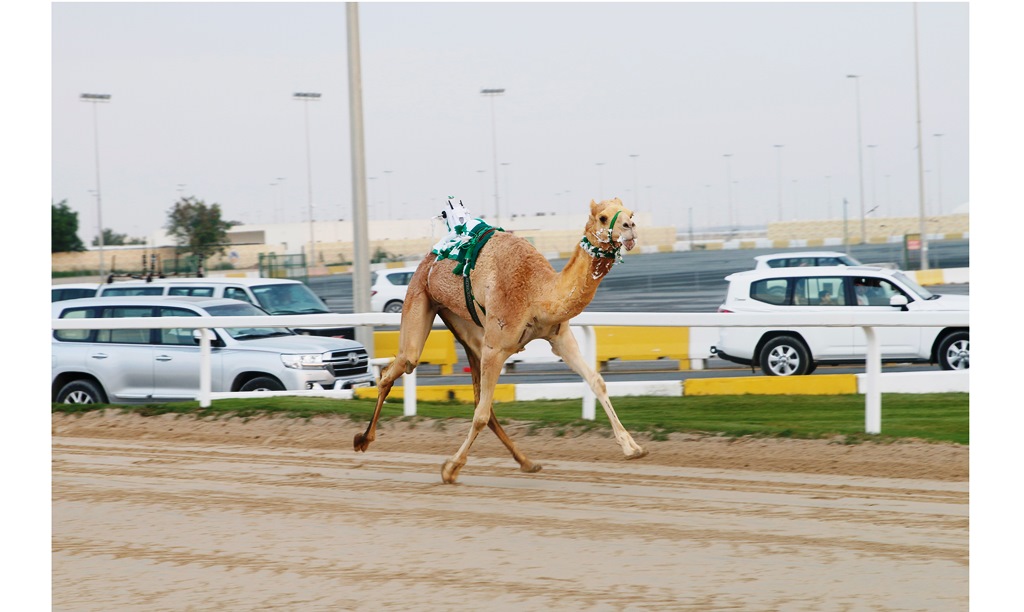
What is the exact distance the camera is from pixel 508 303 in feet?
28.8

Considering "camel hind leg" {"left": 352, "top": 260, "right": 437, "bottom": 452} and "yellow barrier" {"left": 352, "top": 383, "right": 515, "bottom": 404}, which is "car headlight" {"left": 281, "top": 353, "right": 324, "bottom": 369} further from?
"camel hind leg" {"left": 352, "top": 260, "right": 437, "bottom": 452}

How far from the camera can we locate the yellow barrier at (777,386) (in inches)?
533

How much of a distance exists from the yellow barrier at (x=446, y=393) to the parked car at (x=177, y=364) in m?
0.42

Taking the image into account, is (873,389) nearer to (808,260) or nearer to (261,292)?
(261,292)

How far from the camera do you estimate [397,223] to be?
191 ft

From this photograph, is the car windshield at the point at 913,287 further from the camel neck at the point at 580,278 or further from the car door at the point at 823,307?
the camel neck at the point at 580,278

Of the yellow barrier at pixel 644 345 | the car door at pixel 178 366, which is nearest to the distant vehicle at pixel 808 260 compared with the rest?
the yellow barrier at pixel 644 345

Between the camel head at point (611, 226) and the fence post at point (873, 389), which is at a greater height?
the camel head at point (611, 226)

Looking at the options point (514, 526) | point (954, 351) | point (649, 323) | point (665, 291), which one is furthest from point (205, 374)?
point (665, 291)

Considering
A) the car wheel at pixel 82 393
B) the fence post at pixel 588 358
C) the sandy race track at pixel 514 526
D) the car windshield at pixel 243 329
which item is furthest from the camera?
the car windshield at pixel 243 329

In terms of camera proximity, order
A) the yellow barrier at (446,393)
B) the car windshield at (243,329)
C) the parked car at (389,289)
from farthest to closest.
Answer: the parked car at (389,289)
the car windshield at (243,329)
the yellow barrier at (446,393)

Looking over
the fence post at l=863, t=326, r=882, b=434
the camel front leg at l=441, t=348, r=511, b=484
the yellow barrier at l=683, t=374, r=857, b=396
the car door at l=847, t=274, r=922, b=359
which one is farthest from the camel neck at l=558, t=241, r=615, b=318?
the car door at l=847, t=274, r=922, b=359

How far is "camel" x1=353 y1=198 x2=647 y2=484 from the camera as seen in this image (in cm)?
835

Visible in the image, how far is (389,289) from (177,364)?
16373mm
